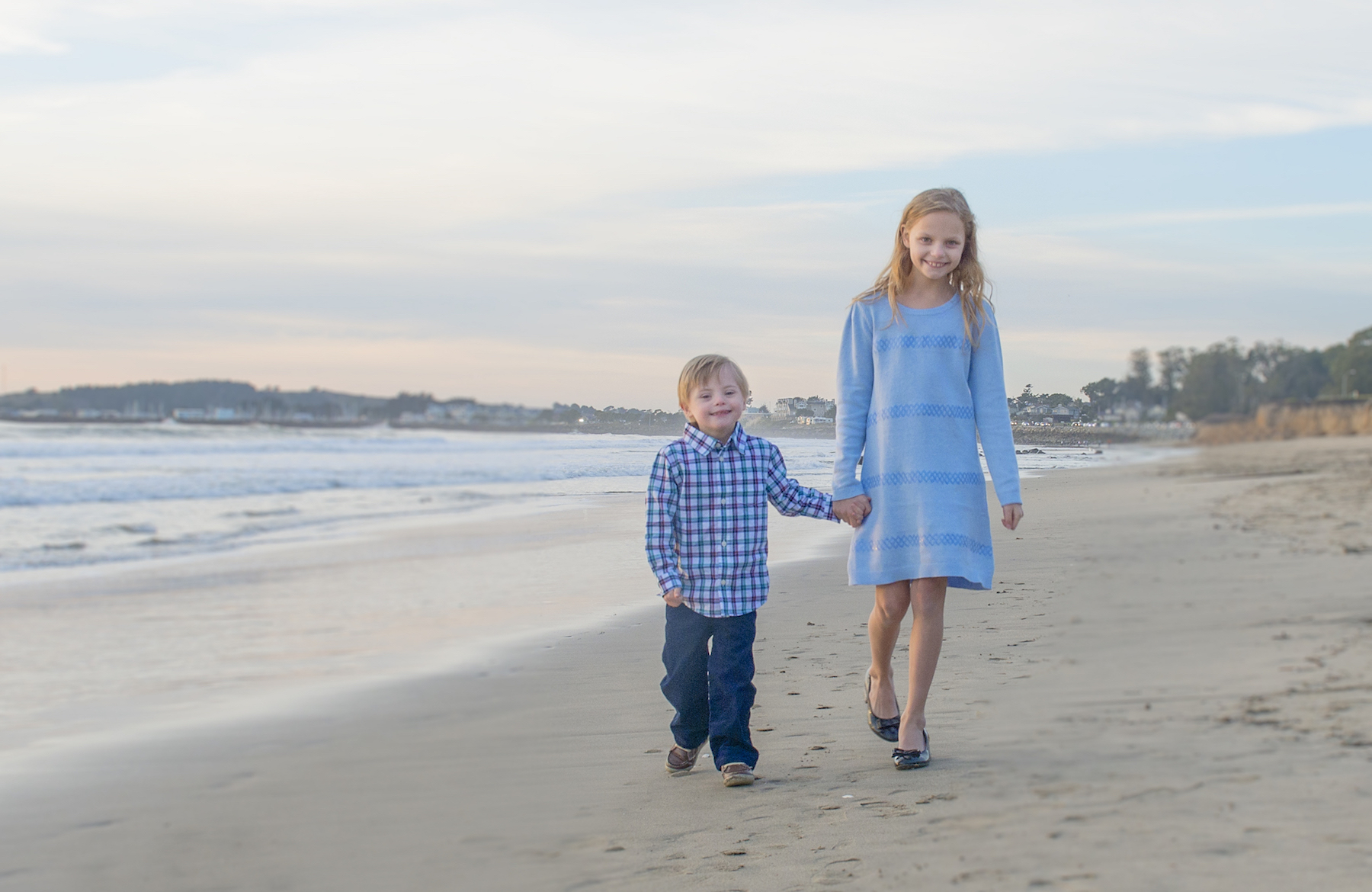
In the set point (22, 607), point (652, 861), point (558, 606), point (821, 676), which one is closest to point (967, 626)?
point (821, 676)

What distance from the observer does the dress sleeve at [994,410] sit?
292 centimetres

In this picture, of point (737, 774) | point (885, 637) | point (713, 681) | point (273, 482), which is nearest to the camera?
point (737, 774)

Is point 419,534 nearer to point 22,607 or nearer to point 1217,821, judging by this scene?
point 22,607

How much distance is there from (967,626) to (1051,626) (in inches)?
14.3

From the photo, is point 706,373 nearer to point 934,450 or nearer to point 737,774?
point 934,450

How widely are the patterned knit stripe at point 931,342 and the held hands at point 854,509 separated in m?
0.43

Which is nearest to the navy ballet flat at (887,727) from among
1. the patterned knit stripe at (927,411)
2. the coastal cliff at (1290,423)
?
the patterned knit stripe at (927,411)

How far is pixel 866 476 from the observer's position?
3014 mm

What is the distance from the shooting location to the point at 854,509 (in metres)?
2.98

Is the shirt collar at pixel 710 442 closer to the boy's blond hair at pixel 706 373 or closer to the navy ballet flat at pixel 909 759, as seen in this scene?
the boy's blond hair at pixel 706 373

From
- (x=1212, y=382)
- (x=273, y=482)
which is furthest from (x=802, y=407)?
(x=273, y=482)

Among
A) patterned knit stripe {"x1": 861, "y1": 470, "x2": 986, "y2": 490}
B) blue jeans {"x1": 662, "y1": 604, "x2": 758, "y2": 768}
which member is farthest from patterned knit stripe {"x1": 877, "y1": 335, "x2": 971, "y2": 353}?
blue jeans {"x1": 662, "y1": 604, "x2": 758, "y2": 768}

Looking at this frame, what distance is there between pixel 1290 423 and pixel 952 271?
4.04 meters

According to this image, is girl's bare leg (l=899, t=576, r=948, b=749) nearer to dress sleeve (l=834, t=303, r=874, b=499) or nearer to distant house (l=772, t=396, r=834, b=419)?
dress sleeve (l=834, t=303, r=874, b=499)
